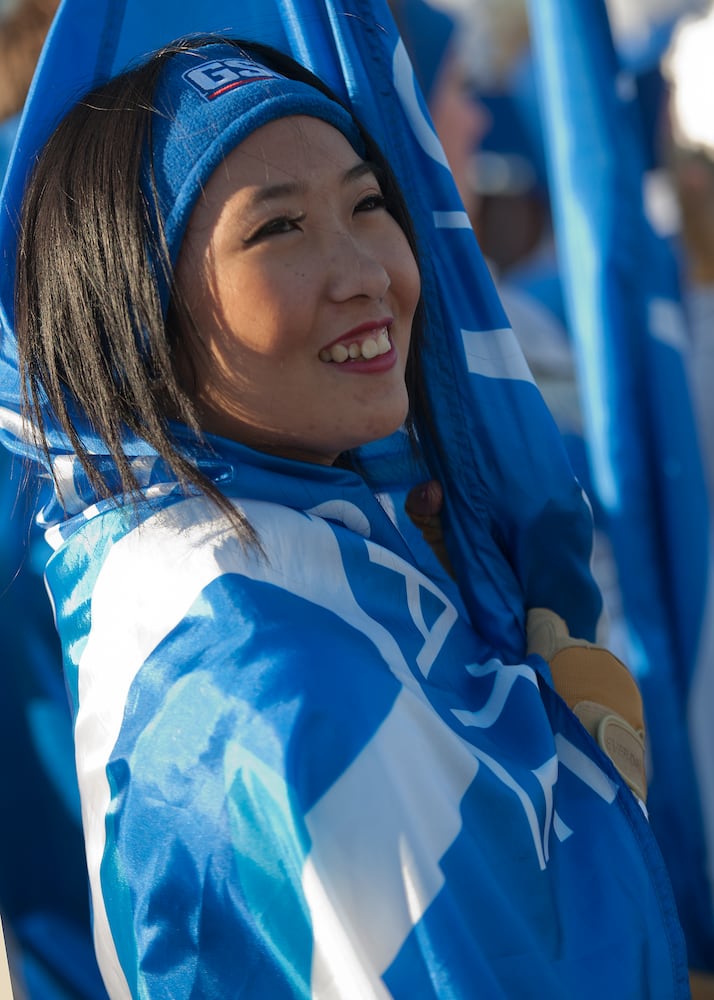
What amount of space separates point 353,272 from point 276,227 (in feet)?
0.29

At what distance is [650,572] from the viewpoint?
7.13ft

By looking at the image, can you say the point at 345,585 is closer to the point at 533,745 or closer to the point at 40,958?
the point at 533,745

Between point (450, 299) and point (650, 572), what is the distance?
0.88 metres

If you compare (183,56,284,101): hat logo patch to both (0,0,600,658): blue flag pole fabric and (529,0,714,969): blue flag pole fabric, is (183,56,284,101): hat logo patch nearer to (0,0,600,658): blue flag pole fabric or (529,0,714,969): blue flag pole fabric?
(0,0,600,658): blue flag pole fabric

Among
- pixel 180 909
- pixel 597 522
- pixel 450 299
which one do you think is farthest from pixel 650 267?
pixel 180 909

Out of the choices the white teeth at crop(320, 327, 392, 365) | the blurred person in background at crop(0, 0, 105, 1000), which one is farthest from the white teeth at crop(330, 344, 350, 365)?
the blurred person in background at crop(0, 0, 105, 1000)

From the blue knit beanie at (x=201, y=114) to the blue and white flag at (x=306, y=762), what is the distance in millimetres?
192

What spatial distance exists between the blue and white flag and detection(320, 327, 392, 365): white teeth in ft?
0.39

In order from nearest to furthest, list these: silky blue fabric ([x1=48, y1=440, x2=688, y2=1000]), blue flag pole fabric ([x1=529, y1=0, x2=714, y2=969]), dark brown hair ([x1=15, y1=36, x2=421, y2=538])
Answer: silky blue fabric ([x1=48, y1=440, x2=688, y2=1000])
dark brown hair ([x1=15, y1=36, x2=421, y2=538])
blue flag pole fabric ([x1=529, y1=0, x2=714, y2=969])

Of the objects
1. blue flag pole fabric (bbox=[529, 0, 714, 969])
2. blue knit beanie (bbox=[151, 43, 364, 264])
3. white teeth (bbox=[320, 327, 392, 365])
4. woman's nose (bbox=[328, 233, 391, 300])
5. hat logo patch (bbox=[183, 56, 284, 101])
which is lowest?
blue flag pole fabric (bbox=[529, 0, 714, 969])

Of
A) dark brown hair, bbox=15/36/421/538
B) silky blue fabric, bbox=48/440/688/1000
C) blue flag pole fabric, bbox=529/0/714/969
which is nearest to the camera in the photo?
silky blue fabric, bbox=48/440/688/1000

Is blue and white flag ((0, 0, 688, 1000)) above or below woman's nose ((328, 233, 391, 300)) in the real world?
below

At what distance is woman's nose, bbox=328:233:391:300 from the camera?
115cm

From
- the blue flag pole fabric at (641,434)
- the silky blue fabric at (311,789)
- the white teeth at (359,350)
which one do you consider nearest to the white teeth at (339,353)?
the white teeth at (359,350)
